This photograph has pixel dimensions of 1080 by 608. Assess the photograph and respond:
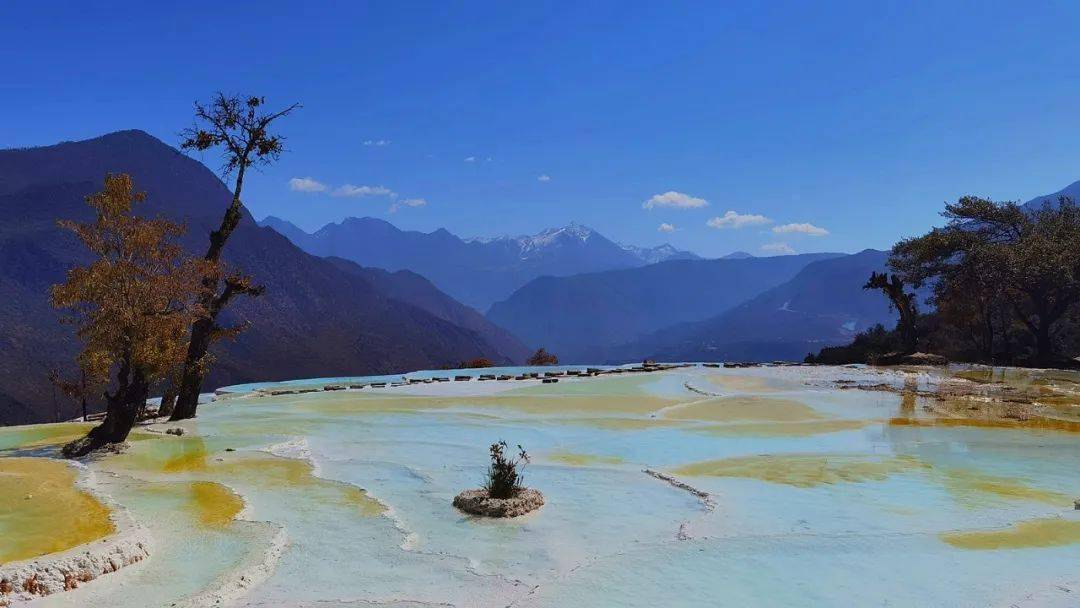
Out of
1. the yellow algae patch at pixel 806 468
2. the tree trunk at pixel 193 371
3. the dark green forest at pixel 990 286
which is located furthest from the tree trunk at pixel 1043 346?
the tree trunk at pixel 193 371

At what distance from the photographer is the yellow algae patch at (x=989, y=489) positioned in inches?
371

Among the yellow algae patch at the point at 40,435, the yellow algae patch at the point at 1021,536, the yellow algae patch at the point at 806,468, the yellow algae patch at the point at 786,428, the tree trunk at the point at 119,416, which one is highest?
the tree trunk at the point at 119,416

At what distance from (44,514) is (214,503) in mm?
1801

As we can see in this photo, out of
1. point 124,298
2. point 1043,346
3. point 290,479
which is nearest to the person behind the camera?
point 290,479

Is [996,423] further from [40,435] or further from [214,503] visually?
[40,435]

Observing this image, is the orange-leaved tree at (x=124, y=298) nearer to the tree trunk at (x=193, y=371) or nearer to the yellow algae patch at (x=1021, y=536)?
the tree trunk at (x=193, y=371)

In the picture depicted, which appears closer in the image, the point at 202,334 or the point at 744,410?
the point at 202,334

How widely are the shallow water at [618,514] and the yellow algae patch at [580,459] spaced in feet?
0.30

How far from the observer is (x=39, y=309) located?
207 ft

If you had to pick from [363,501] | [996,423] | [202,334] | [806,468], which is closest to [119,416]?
[202,334]

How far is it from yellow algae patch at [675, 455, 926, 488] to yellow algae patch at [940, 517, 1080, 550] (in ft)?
8.17

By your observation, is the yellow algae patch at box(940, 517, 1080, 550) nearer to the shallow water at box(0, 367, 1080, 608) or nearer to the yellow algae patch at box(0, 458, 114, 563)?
the shallow water at box(0, 367, 1080, 608)

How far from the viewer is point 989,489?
9.96m

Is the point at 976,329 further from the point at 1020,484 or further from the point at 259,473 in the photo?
the point at 259,473
